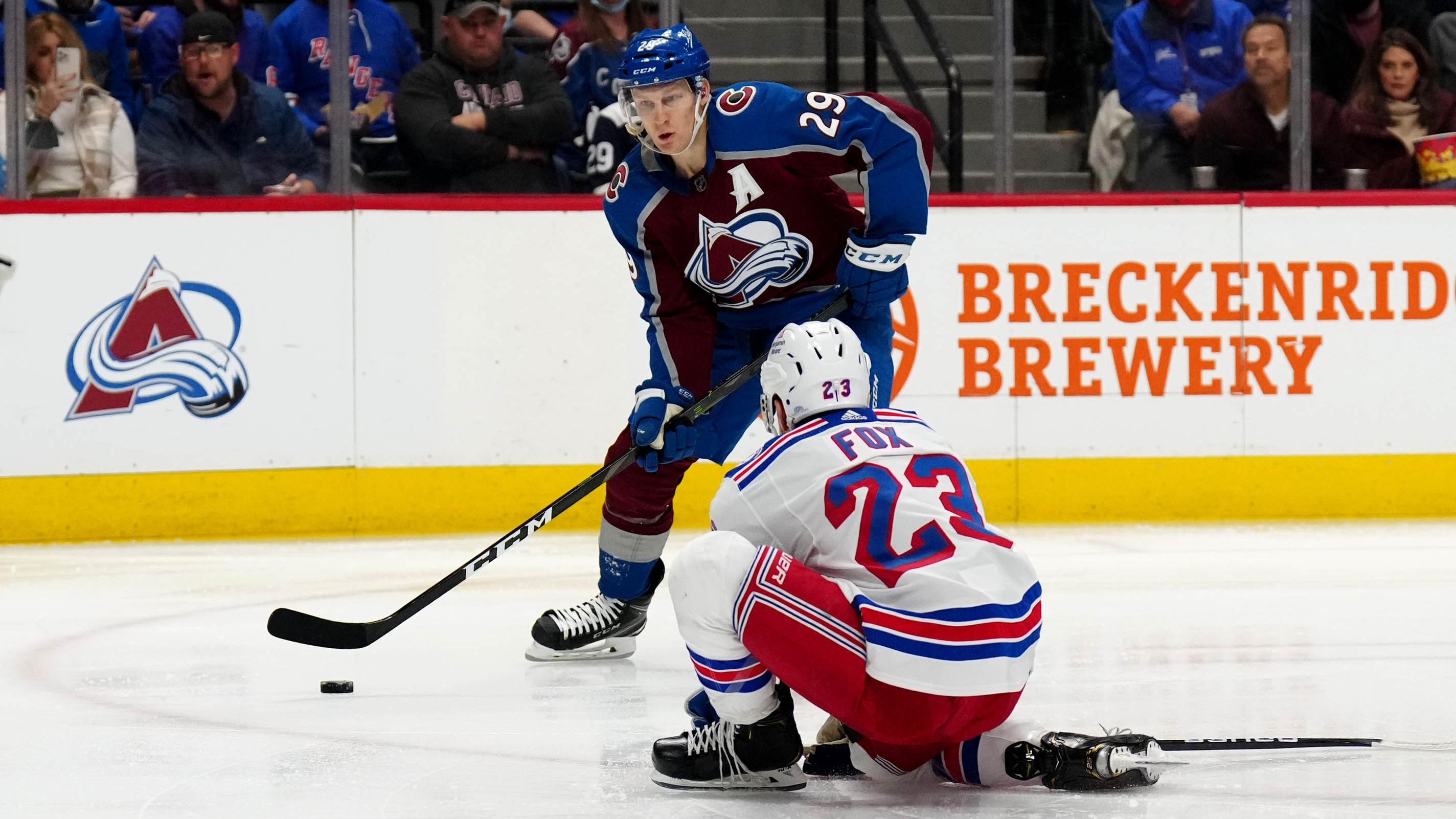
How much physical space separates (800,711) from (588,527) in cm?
260

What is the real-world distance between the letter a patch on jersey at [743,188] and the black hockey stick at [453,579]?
25cm

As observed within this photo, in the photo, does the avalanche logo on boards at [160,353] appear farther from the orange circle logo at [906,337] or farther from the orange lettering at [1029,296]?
the orange lettering at [1029,296]

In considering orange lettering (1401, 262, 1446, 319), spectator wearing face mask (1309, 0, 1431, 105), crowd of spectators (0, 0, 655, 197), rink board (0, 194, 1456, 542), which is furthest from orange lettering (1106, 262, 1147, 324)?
crowd of spectators (0, 0, 655, 197)

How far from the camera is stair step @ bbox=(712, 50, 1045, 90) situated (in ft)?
18.2

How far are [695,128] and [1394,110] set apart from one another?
11.3ft

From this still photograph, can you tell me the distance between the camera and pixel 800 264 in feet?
10.7

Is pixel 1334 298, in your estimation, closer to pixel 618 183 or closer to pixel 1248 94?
pixel 1248 94

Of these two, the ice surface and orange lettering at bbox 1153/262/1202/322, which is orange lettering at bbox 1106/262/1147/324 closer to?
orange lettering at bbox 1153/262/1202/322

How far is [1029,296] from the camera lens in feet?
17.8

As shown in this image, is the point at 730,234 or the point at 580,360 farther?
the point at 580,360

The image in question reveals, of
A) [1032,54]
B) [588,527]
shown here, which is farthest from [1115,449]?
[588,527]

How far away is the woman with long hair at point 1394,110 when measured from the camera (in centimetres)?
560

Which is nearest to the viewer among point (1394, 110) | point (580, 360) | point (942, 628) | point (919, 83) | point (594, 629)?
point (942, 628)

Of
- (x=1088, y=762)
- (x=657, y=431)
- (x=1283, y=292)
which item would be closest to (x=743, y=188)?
(x=657, y=431)
